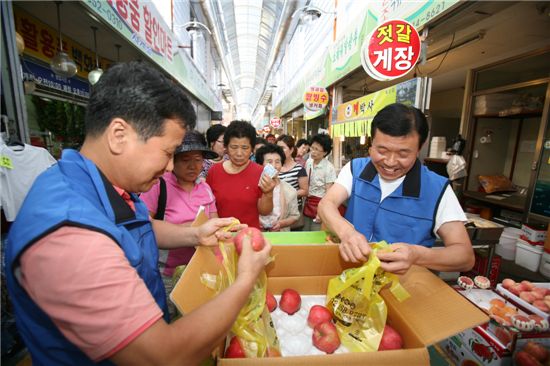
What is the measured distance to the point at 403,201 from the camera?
61.1 inches

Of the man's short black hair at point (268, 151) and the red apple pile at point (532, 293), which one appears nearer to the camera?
the red apple pile at point (532, 293)

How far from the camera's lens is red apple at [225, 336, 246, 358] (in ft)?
3.17

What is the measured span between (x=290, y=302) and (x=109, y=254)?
37.5 inches

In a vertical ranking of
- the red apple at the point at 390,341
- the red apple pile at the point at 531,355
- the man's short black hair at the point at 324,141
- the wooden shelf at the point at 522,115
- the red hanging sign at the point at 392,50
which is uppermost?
the red hanging sign at the point at 392,50

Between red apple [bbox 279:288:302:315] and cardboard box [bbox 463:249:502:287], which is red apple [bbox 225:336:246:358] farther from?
cardboard box [bbox 463:249:502:287]

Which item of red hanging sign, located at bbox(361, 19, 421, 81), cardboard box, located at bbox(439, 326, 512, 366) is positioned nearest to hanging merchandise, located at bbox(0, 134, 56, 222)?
cardboard box, located at bbox(439, 326, 512, 366)

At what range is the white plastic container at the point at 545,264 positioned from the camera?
404 cm

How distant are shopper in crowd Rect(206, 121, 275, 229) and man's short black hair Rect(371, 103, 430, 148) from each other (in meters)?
1.24

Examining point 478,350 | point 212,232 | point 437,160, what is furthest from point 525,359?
point 437,160

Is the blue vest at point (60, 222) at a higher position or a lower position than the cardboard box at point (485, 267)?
higher

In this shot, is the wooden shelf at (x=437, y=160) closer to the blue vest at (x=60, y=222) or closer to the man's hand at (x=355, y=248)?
the man's hand at (x=355, y=248)

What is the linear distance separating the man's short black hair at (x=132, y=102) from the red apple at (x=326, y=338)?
103 cm

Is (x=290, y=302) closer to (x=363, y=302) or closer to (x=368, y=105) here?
(x=363, y=302)

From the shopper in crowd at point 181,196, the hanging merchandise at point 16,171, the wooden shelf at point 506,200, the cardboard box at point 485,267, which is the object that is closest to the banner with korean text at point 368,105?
the cardboard box at point 485,267
